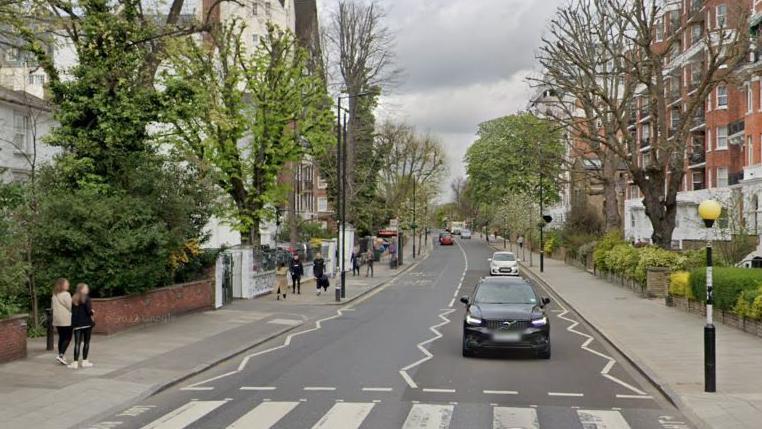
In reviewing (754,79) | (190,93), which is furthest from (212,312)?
(754,79)

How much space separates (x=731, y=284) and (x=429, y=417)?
1339 cm

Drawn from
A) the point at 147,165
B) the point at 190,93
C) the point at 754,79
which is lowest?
the point at 147,165

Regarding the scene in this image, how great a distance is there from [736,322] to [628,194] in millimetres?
60692

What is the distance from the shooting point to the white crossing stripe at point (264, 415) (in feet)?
34.3

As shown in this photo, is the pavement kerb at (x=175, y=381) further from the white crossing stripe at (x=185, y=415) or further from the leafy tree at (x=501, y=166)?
the leafy tree at (x=501, y=166)

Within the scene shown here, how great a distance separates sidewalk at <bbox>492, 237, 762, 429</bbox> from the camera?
38.0 feet

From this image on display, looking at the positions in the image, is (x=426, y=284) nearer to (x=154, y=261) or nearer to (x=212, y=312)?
(x=212, y=312)

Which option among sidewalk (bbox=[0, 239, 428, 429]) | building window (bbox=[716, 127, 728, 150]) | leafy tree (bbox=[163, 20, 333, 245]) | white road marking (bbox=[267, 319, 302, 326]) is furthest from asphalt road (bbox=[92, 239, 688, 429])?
building window (bbox=[716, 127, 728, 150])

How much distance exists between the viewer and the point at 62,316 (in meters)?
15.0

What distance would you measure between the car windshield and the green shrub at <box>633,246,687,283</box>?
50.1ft

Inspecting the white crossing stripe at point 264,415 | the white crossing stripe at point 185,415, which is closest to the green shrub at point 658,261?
the white crossing stripe at point 264,415

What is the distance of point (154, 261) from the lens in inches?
825

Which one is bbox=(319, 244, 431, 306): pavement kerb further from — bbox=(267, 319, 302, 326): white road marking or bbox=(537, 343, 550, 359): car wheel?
bbox=(537, 343, 550, 359): car wheel

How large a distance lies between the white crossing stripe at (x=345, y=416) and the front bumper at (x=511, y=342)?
14.8ft
